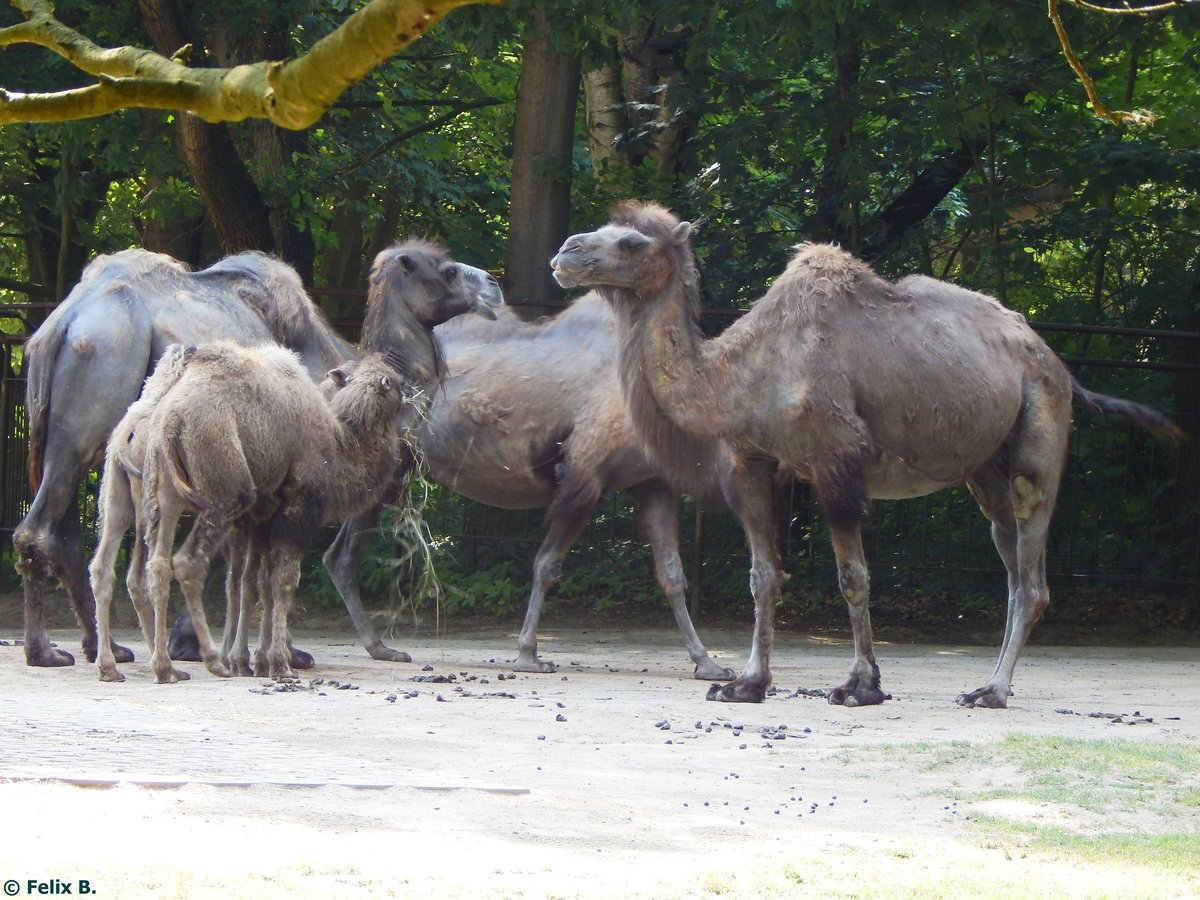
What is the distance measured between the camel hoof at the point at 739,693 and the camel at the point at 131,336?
8.83ft

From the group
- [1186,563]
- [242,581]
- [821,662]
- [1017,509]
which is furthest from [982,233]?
[242,581]

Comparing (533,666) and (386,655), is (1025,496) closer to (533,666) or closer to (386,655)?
(533,666)

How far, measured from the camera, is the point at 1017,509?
8734mm

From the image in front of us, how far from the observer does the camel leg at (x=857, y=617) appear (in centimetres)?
819

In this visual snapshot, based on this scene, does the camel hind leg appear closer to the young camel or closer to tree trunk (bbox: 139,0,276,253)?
the young camel

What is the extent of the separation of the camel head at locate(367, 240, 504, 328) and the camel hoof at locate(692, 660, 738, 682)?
8.39ft

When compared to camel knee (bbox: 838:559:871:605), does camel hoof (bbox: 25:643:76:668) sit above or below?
below

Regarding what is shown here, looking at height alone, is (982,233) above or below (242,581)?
above

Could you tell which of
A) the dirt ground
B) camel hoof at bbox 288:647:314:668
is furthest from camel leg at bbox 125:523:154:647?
camel hoof at bbox 288:647:314:668

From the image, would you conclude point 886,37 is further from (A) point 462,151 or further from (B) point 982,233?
(A) point 462,151

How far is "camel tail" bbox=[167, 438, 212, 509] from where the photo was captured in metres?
8.00

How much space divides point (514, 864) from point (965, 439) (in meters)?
4.81

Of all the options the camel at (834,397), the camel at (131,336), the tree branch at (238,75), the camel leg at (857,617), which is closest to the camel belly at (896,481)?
the camel at (834,397)

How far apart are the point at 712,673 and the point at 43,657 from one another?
149 inches
